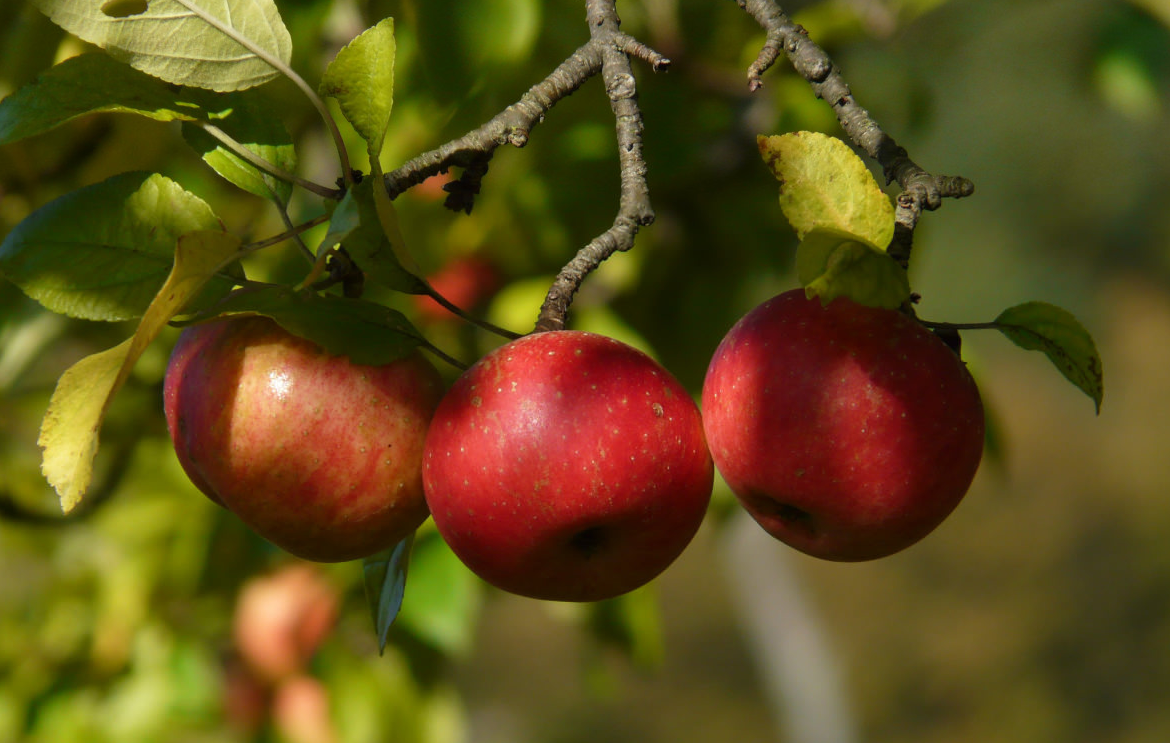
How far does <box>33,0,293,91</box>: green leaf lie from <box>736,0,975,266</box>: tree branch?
0.29 meters

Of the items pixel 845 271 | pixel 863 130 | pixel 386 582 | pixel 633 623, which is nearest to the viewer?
pixel 845 271

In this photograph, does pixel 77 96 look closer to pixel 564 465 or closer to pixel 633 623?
pixel 564 465

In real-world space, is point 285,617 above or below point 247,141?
below

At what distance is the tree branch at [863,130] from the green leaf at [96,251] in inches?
14.3

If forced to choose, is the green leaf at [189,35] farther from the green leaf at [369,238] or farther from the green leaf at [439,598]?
the green leaf at [439,598]

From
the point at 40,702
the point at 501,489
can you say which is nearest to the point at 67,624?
the point at 40,702

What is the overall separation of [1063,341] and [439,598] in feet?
2.48

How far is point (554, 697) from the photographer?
771cm

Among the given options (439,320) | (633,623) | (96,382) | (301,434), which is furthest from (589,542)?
(439,320)

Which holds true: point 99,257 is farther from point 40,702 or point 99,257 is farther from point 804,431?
point 40,702

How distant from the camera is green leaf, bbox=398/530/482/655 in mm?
1102

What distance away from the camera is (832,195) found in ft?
1.72

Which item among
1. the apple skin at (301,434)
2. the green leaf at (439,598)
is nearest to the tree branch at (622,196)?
the apple skin at (301,434)

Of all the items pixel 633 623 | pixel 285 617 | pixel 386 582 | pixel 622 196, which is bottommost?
pixel 285 617
